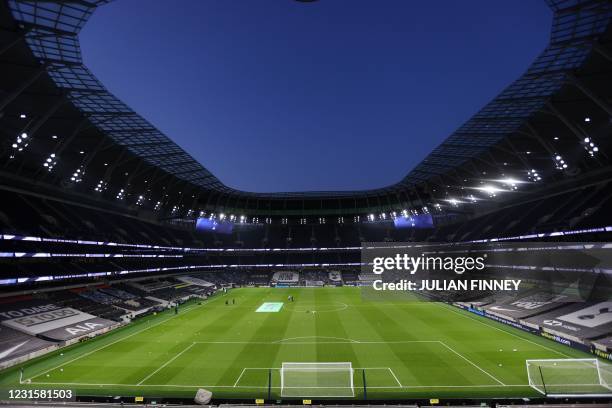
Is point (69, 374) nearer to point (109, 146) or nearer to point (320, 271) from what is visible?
point (109, 146)

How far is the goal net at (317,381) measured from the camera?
21.2m

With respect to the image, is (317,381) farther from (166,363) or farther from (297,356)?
(166,363)

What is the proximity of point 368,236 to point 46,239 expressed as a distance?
80.7m

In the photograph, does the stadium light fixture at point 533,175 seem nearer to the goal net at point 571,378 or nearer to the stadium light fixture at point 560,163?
the stadium light fixture at point 560,163

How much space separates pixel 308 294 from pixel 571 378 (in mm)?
53018

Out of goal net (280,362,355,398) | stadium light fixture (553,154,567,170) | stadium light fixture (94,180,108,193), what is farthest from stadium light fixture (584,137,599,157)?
stadium light fixture (94,180,108,193)

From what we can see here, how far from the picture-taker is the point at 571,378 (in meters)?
23.1

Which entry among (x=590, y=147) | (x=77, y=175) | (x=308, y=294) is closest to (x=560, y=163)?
(x=590, y=147)

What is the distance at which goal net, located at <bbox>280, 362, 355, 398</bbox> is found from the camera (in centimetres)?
2125

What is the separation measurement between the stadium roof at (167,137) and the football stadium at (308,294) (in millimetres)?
195

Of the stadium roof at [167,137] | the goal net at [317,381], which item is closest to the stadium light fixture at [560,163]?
the stadium roof at [167,137]

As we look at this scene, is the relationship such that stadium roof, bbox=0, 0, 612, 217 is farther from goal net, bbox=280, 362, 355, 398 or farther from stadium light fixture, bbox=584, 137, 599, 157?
goal net, bbox=280, 362, 355, 398

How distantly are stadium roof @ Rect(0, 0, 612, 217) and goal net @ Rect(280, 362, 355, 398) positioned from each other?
26.0 metres

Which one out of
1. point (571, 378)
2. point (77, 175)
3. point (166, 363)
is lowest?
point (166, 363)
